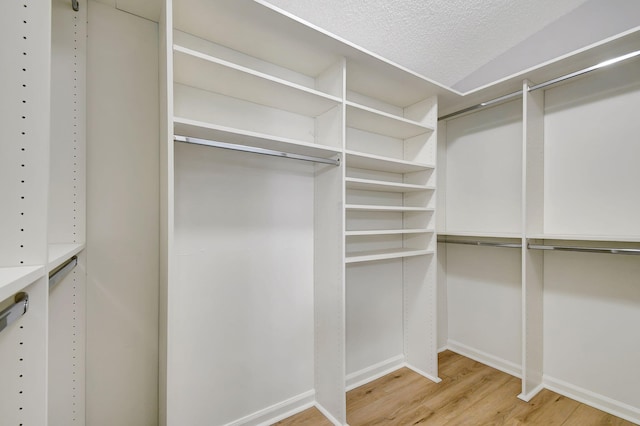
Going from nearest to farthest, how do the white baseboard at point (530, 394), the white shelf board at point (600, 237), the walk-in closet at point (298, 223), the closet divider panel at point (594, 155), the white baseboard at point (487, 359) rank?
the walk-in closet at point (298, 223), the white shelf board at point (600, 237), the closet divider panel at point (594, 155), the white baseboard at point (530, 394), the white baseboard at point (487, 359)

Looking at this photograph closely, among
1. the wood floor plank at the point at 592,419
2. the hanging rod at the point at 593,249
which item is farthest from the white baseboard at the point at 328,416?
the hanging rod at the point at 593,249

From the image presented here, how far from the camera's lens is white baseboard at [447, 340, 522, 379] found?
88.6 inches

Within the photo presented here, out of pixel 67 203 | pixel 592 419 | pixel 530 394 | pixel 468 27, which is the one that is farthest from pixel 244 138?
pixel 592 419

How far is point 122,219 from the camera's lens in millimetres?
1352

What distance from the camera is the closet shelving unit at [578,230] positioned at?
1782 mm

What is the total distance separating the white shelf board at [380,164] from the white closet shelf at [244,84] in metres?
0.36

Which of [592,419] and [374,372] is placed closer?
[592,419]

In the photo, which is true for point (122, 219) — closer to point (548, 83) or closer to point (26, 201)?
point (26, 201)

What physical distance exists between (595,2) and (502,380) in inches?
113

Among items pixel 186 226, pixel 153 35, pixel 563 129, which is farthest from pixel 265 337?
pixel 563 129

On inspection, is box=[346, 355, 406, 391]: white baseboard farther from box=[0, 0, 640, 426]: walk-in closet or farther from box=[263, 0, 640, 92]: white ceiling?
box=[263, 0, 640, 92]: white ceiling

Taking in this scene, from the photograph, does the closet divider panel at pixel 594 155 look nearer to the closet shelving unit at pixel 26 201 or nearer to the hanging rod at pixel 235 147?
the hanging rod at pixel 235 147

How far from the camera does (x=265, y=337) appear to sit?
1.74 metres

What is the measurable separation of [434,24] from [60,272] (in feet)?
8.37
